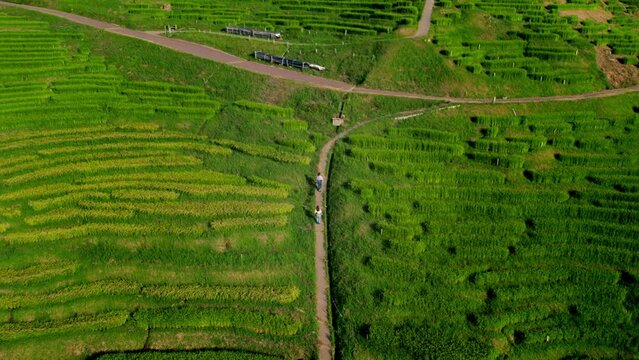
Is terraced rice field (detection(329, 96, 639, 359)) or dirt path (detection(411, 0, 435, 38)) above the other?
dirt path (detection(411, 0, 435, 38))

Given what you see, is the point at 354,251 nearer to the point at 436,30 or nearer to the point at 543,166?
the point at 543,166

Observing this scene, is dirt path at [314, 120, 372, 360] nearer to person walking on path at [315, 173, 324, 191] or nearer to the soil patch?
person walking on path at [315, 173, 324, 191]

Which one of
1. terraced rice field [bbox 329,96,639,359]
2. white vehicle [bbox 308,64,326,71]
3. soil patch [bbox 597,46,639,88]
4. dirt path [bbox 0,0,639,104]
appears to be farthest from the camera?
soil patch [bbox 597,46,639,88]

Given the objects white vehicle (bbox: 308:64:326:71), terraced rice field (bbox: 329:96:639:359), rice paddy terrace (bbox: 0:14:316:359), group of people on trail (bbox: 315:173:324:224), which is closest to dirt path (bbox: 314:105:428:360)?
group of people on trail (bbox: 315:173:324:224)

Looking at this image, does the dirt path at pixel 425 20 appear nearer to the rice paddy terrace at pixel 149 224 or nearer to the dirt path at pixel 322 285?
the rice paddy terrace at pixel 149 224

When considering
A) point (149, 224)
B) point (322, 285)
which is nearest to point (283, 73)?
point (149, 224)

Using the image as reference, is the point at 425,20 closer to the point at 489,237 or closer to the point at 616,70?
the point at 616,70
